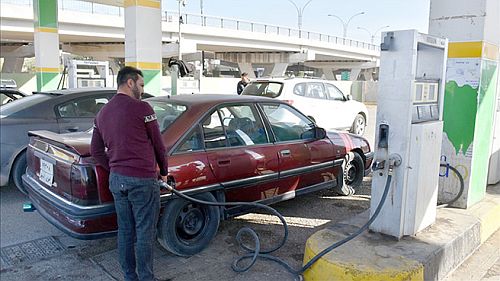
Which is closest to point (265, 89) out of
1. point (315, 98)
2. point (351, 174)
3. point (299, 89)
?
point (299, 89)

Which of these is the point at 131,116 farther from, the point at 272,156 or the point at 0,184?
the point at 0,184

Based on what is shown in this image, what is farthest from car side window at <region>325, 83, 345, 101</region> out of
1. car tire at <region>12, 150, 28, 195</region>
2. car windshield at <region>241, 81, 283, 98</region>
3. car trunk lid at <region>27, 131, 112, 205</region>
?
car trunk lid at <region>27, 131, 112, 205</region>

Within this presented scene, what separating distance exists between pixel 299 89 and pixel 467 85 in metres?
5.92

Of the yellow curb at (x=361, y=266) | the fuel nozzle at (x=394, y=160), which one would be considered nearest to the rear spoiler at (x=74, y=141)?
the yellow curb at (x=361, y=266)

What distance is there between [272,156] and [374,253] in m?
1.52

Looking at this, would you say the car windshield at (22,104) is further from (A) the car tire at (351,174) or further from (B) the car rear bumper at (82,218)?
(A) the car tire at (351,174)

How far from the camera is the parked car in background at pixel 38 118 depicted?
5.29 metres

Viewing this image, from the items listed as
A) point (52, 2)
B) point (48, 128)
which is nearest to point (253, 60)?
Result: point (52, 2)

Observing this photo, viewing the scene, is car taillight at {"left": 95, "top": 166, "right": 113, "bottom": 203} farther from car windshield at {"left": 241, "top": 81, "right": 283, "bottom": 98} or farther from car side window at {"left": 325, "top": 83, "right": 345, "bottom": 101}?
car side window at {"left": 325, "top": 83, "right": 345, "bottom": 101}

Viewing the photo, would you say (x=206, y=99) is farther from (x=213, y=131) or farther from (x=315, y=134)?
(x=315, y=134)

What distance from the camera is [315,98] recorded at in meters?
10.5

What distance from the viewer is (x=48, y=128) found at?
553 centimetres

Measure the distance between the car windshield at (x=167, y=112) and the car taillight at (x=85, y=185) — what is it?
83 centimetres

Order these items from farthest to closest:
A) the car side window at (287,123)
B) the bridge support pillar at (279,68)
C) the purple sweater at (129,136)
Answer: the bridge support pillar at (279,68), the car side window at (287,123), the purple sweater at (129,136)
